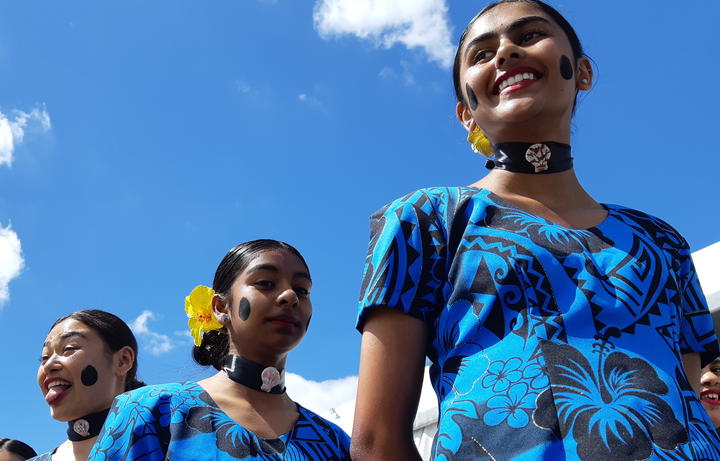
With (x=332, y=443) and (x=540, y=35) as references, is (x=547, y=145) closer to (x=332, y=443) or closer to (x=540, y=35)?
(x=540, y=35)

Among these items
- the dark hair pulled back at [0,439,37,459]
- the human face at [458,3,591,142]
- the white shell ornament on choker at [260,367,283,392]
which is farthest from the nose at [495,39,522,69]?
the dark hair pulled back at [0,439,37,459]

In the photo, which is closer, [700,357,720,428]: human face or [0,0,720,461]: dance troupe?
[0,0,720,461]: dance troupe

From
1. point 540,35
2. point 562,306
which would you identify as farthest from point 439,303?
point 540,35

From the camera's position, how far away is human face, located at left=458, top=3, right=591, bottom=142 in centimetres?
163

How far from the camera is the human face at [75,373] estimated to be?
12.5ft

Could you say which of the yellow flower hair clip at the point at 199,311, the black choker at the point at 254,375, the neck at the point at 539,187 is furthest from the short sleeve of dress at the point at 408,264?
the yellow flower hair clip at the point at 199,311

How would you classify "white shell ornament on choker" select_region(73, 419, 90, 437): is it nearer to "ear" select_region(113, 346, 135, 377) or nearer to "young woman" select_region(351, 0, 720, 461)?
"ear" select_region(113, 346, 135, 377)

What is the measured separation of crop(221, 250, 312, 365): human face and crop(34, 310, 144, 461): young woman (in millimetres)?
1084

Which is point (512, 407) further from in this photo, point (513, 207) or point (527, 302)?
point (513, 207)

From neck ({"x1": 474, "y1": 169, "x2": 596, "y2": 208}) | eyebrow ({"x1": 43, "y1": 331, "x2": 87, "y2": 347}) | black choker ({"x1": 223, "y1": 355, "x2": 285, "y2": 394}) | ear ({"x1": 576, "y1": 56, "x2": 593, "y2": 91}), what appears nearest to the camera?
neck ({"x1": 474, "y1": 169, "x2": 596, "y2": 208})

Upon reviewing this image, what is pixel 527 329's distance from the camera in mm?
1231

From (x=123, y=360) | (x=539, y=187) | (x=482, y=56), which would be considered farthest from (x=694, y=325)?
(x=123, y=360)

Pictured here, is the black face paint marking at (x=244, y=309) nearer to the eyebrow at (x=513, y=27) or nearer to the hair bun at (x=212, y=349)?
the hair bun at (x=212, y=349)

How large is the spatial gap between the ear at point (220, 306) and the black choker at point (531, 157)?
185 centimetres
